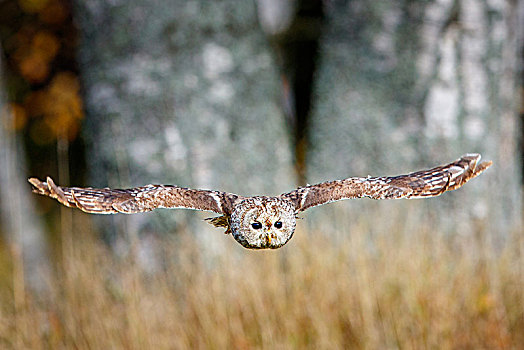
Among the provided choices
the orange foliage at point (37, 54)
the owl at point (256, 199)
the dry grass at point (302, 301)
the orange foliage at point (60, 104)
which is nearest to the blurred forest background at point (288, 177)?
the dry grass at point (302, 301)

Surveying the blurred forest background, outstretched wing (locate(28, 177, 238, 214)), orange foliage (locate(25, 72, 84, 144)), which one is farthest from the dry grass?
orange foliage (locate(25, 72, 84, 144))

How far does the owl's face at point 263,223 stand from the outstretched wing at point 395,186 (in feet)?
0.12

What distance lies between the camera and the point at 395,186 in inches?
52.6

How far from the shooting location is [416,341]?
2658mm

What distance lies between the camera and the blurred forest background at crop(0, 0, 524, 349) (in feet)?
9.20

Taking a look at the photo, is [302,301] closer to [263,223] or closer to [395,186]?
[395,186]

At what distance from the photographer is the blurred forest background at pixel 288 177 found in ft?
9.20

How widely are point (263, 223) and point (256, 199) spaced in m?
0.05

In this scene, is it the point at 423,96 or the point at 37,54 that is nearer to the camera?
the point at 423,96

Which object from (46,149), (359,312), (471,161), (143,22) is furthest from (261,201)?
(46,149)

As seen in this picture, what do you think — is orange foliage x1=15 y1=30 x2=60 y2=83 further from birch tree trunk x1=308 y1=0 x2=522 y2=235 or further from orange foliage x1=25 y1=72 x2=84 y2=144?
birch tree trunk x1=308 y1=0 x2=522 y2=235

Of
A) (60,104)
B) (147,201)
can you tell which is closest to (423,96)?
(147,201)

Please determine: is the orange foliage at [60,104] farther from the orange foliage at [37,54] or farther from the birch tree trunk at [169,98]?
the birch tree trunk at [169,98]

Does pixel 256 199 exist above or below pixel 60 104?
below
